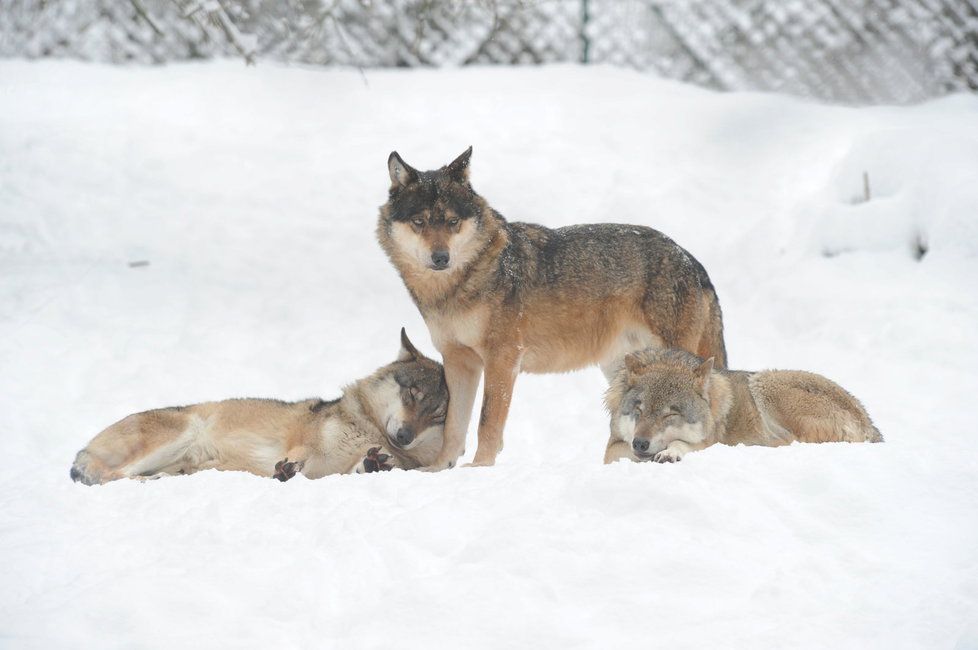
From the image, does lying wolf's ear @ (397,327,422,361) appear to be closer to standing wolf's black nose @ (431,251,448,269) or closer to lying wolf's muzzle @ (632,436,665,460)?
standing wolf's black nose @ (431,251,448,269)

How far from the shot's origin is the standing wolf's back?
21.7ft

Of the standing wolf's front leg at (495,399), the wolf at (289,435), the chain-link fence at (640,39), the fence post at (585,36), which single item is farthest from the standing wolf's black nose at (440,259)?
the fence post at (585,36)

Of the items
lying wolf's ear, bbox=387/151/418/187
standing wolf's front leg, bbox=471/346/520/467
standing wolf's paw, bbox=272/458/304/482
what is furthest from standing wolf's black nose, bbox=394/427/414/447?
lying wolf's ear, bbox=387/151/418/187

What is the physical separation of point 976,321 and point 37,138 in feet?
31.9

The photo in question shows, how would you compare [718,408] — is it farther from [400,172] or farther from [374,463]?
[400,172]

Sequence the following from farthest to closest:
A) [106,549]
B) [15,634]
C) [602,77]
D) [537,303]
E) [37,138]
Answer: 1. [602,77]
2. [37,138]
3. [537,303]
4. [106,549]
5. [15,634]

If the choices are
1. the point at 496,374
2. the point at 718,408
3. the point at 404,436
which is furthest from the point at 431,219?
the point at 718,408

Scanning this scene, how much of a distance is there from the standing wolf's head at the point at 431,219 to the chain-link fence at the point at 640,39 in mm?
6606

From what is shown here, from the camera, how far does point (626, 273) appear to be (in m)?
6.71

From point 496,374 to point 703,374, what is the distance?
53.7 inches

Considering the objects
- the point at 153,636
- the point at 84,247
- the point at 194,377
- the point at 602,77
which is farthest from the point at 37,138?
the point at 153,636

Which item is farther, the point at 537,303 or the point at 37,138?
the point at 37,138

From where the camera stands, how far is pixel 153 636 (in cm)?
307

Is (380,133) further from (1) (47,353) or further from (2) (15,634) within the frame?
(2) (15,634)
